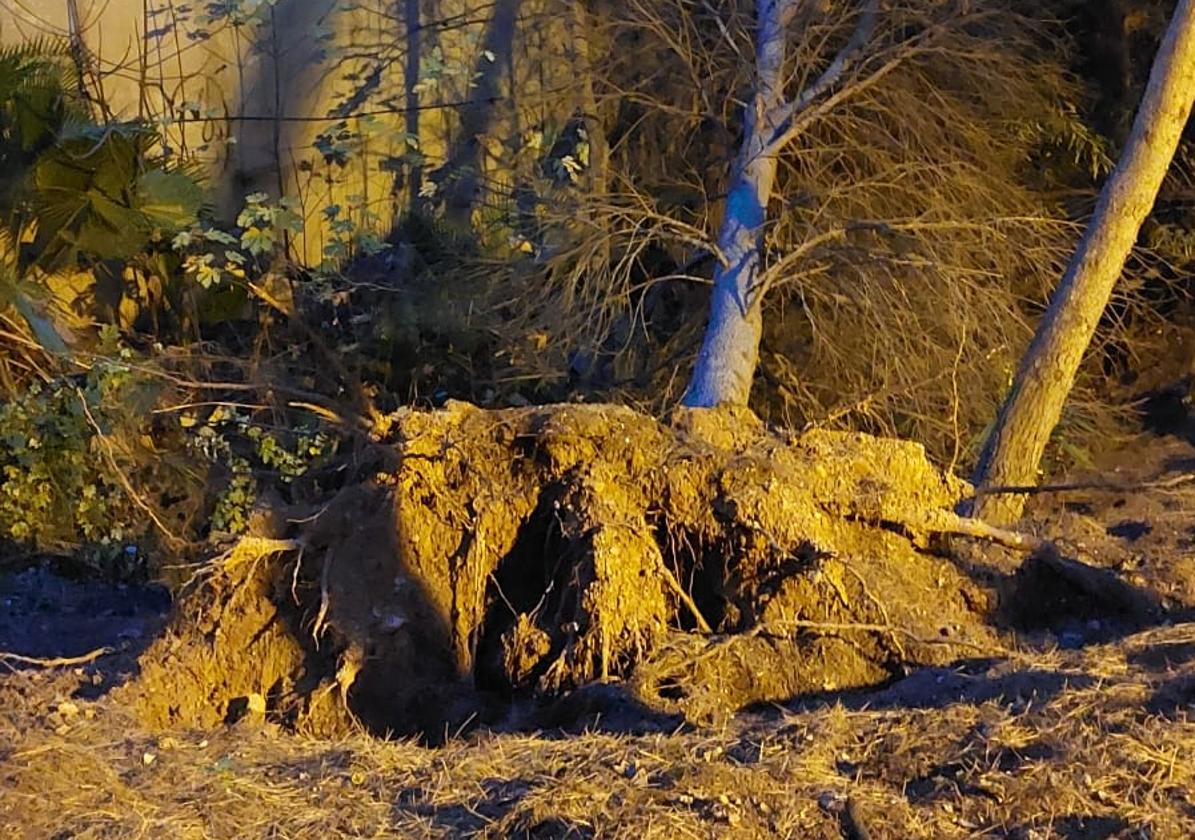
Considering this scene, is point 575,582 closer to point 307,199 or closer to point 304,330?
point 304,330

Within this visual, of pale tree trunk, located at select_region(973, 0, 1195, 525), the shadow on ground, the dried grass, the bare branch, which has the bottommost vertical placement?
A: the shadow on ground

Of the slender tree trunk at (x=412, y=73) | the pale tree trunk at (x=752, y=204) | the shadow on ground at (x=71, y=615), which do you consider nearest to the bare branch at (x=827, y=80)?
the pale tree trunk at (x=752, y=204)

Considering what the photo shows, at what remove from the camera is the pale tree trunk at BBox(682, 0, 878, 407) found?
788cm

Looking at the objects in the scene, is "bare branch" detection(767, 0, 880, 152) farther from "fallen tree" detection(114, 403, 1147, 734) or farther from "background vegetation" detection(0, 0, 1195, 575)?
"fallen tree" detection(114, 403, 1147, 734)

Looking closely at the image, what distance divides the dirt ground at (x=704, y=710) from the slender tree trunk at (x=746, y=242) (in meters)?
1.72

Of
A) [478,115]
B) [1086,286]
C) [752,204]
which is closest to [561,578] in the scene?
[752,204]

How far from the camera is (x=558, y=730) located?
5332 mm

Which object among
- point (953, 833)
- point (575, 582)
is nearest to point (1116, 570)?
point (575, 582)

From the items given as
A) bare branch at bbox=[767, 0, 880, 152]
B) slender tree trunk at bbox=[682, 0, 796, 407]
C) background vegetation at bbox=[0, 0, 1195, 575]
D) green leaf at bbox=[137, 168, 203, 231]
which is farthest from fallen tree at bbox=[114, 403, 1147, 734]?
green leaf at bbox=[137, 168, 203, 231]

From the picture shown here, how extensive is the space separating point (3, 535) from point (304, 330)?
2239mm

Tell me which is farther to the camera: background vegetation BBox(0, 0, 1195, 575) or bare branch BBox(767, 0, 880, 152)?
background vegetation BBox(0, 0, 1195, 575)

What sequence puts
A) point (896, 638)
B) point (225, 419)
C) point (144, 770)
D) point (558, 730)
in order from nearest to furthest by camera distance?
point (144, 770) < point (558, 730) < point (896, 638) < point (225, 419)

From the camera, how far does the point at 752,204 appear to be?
811 cm

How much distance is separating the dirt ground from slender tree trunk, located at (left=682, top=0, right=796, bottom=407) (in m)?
1.72
